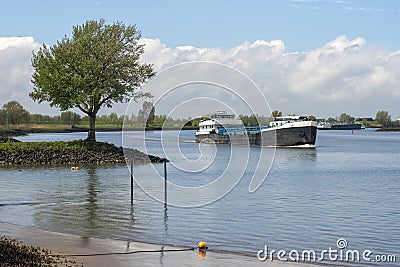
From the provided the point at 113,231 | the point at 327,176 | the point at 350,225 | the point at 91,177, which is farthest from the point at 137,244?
the point at 327,176

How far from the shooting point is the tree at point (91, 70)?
54625 mm

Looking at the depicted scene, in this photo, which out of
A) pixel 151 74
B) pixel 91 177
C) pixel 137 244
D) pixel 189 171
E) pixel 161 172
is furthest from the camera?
pixel 151 74

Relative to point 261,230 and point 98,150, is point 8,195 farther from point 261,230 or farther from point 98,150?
point 98,150

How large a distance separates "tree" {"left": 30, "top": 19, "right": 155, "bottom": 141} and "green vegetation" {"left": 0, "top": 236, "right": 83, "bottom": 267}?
39488 millimetres

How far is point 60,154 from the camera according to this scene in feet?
175

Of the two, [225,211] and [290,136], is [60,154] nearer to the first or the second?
[225,211]

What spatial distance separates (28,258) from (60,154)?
40.0m

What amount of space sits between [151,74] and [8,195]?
1118 inches

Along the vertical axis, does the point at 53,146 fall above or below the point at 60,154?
above

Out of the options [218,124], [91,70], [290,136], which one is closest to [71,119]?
[218,124]

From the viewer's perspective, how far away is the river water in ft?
69.9

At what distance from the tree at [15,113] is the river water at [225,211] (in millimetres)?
99784

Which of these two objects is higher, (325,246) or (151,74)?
(151,74)

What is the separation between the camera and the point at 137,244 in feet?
63.1
